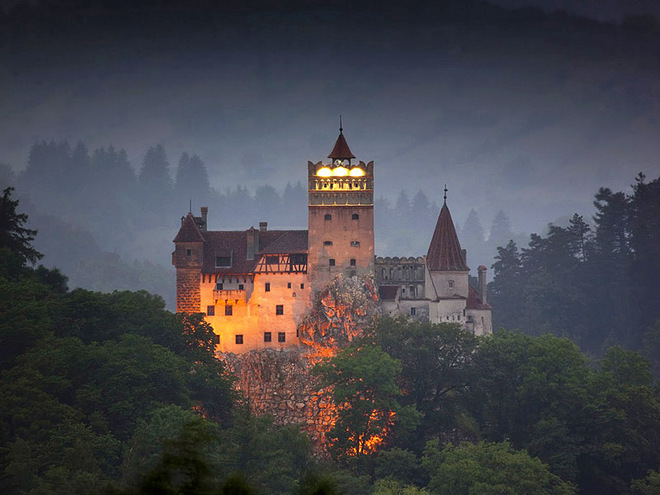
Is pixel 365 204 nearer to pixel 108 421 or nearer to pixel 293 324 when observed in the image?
pixel 293 324

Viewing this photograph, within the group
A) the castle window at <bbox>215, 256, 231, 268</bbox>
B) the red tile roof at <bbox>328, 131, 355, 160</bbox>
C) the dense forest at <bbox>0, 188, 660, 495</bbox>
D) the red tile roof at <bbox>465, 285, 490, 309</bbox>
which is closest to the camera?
the dense forest at <bbox>0, 188, 660, 495</bbox>

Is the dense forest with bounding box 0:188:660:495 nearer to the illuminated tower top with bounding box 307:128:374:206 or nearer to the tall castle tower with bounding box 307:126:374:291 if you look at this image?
the tall castle tower with bounding box 307:126:374:291

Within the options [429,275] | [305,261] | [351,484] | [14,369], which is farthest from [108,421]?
[429,275]

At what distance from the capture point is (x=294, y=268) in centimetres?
8550

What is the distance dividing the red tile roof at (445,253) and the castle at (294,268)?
206 cm

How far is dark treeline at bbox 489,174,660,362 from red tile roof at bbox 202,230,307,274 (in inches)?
1803

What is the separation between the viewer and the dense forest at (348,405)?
216ft

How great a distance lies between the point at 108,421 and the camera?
6919 centimetres

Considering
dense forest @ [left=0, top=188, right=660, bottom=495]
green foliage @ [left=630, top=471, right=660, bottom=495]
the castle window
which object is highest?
the castle window

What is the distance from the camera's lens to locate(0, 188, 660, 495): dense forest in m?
65.7

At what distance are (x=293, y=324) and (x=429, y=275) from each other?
1117 cm

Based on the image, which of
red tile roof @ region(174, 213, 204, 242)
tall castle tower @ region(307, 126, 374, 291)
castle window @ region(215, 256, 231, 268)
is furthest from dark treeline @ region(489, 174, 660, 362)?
red tile roof @ region(174, 213, 204, 242)

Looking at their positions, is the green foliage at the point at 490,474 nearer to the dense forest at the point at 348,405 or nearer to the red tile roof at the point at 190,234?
the dense forest at the point at 348,405

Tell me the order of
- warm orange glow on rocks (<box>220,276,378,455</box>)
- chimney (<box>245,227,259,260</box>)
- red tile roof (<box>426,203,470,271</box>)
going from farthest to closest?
red tile roof (<box>426,203,470,271</box>) < chimney (<box>245,227,259,260</box>) < warm orange glow on rocks (<box>220,276,378,455</box>)
